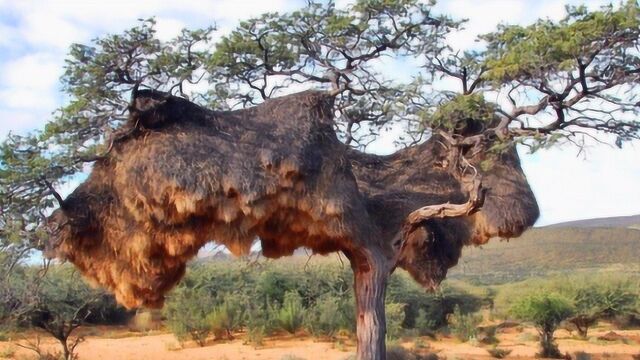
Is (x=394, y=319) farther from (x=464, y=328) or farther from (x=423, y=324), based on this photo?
(x=423, y=324)

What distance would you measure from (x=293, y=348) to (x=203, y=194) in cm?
1448

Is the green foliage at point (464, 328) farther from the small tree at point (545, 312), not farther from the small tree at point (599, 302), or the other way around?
the small tree at point (545, 312)

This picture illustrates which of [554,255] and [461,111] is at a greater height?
[461,111]

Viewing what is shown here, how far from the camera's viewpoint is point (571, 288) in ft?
89.1

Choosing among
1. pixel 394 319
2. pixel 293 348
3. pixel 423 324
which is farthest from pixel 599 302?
pixel 293 348

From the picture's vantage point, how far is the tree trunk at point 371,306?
1152 centimetres

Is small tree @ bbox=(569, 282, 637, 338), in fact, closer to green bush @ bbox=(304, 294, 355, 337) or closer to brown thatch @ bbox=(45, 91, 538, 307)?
green bush @ bbox=(304, 294, 355, 337)

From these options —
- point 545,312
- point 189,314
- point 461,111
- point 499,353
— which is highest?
point 461,111

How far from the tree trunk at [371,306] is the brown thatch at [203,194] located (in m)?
0.31

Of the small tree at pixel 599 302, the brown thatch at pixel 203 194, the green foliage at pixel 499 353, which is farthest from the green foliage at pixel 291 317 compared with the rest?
the brown thatch at pixel 203 194

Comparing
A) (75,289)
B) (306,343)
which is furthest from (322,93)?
(306,343)

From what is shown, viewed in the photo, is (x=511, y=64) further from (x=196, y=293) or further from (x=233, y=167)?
(x=196, y=293)

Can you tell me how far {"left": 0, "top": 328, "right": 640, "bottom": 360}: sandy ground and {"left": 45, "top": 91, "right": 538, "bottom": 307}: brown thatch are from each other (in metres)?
8.39

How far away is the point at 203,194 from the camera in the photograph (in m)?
9.91
